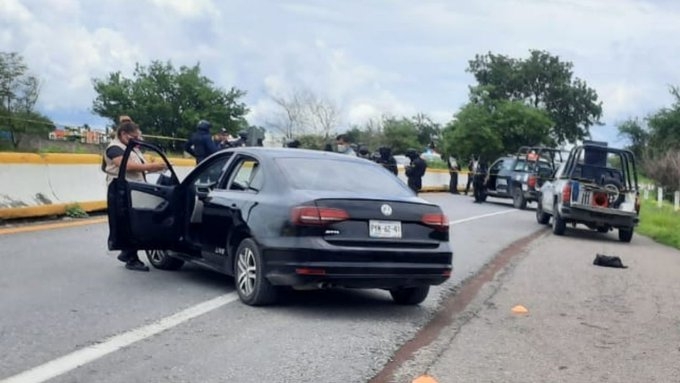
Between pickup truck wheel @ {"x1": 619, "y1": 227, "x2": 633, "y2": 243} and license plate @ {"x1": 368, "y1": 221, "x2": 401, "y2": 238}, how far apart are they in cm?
1257

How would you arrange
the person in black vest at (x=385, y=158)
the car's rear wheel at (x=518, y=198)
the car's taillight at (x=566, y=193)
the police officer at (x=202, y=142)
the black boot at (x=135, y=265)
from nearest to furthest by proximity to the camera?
the black boot at (x=135, y=265) < the police officer at (x=202, y=142) < the car's taillight at (x=566, y=193) < the person in black vest at (x=385, y=158) < the car's rear wheel at (x=518, y=198)

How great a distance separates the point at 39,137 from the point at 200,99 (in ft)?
92.6

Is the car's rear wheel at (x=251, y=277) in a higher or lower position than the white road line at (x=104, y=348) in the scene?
higher

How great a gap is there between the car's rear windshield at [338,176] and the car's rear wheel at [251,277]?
0.68 metres

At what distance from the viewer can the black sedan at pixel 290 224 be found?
7.67 meters

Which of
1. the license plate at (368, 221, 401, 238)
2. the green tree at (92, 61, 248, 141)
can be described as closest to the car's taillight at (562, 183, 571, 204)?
the license plate at (368, 221, 401, 238)

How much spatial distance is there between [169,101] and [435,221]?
44.1 metres

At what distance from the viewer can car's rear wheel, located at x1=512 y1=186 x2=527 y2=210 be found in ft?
98.6

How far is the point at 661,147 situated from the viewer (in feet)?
203

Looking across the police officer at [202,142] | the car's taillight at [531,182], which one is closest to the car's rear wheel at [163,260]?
the police officer at [202,142]

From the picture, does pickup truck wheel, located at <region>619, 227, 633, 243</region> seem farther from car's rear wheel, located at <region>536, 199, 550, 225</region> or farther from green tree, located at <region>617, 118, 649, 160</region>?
green tree, located at <region>617, 118, 649, 160</region>

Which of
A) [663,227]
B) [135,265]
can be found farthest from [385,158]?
[135,265]

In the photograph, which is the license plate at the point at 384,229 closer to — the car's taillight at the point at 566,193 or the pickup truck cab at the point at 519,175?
the car's taillight at the point at 566,193

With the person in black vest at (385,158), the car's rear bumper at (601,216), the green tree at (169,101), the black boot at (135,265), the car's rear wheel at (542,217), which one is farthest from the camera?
the green tree at (169,101)
